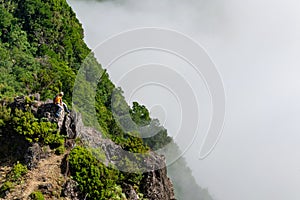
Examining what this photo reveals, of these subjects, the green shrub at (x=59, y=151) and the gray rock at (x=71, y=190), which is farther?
the green shrub at (x=59, y=151)

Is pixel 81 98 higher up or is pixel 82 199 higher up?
pixel 81 98

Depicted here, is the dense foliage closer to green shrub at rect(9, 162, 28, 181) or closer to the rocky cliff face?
green shrub at rect(9, 162, 28, 181)

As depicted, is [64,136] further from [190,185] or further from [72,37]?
[190,185]

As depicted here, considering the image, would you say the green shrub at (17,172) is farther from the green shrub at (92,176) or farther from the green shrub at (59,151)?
the green shrub at (92,176)

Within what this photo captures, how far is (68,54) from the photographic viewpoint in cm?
7975

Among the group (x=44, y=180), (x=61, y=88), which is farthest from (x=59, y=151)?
(x=61, y=88)

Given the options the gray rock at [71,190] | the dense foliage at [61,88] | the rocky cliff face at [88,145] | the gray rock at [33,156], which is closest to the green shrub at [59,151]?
the dense foliage at [61,88]

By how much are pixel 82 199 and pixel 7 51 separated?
149 ft

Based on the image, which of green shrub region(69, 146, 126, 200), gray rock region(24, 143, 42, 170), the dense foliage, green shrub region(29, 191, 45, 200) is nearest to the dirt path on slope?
gray rock region(24, 143, 42, 170)

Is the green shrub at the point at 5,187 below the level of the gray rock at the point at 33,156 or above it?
below

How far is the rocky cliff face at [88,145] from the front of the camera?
29391 mm

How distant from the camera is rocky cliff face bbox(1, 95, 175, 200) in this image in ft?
96.4

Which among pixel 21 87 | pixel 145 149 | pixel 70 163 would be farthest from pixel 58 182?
pixel 21 87

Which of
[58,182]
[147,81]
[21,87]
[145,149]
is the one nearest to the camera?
[58,182]
